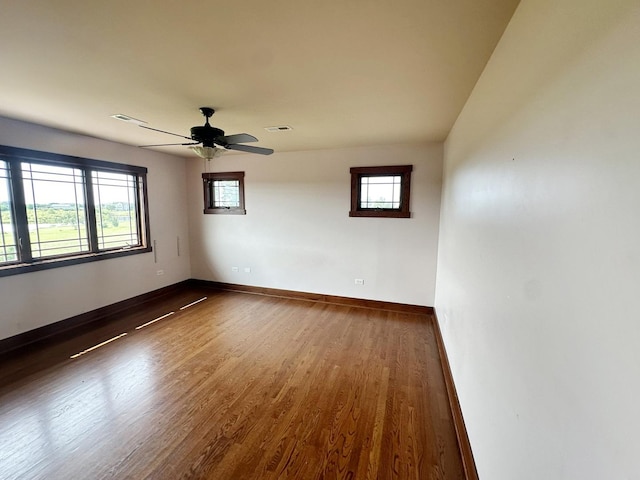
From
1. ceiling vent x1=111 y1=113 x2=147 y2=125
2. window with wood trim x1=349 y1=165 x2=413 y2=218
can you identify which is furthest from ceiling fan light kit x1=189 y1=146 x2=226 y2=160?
window with wood trim x1=349 y1=165 x2=413 y2=218

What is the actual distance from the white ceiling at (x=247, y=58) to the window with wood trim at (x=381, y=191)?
121 cm

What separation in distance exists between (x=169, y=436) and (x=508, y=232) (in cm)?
249

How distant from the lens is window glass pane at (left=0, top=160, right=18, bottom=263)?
2980 mm

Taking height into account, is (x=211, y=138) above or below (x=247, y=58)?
below

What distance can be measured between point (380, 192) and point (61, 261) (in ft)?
14.6

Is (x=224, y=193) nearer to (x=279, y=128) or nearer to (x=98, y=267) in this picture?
(x=98, y=267)

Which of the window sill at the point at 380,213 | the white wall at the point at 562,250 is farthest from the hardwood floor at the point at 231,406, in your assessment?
the window sill at the point at 380,213

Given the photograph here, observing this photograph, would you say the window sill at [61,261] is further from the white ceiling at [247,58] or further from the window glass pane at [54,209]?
the white ceiling at [247,58]

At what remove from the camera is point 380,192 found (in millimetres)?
4270

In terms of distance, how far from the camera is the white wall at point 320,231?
4078 mm

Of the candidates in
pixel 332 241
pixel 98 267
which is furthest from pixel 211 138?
pixel 98 267

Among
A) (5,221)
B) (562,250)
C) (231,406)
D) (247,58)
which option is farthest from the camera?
(5,221)

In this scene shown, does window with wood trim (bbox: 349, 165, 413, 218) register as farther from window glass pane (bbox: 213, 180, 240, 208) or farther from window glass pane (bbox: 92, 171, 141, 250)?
window glass pane (bbox: 92, 171, 141, 250)

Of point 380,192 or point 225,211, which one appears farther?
point 225,211
